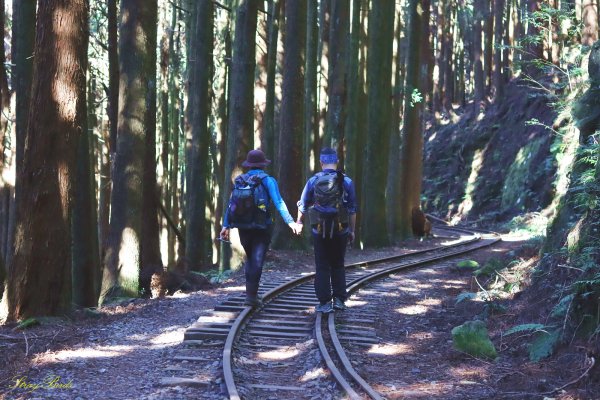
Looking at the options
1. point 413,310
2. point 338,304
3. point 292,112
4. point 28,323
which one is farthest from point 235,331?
point 292,112

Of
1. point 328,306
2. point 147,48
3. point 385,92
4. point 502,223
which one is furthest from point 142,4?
point 502,223

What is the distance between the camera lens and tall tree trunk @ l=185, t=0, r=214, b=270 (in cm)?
1886

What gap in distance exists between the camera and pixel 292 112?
1847cm

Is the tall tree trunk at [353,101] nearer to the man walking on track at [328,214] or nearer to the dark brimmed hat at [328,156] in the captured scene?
the man walking on track at [328,214]

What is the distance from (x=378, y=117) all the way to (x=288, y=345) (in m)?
15.3

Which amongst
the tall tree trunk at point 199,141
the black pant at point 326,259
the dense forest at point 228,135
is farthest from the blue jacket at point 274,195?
the tall tree trunk at point 199,141

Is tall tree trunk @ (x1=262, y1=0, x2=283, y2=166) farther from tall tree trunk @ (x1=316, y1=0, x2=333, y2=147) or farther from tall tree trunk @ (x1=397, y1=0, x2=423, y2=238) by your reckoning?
tall tree trunk @ (x1=397, y1=0, x2=423, y2=238)

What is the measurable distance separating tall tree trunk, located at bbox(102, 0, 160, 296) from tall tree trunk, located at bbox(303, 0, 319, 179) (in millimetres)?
9580

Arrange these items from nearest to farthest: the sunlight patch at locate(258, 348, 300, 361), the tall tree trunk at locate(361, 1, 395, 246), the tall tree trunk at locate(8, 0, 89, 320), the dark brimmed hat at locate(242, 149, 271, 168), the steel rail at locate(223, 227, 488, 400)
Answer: the steel rail at locate(223, 227, 488, 400)
the sunlight patch at locate(258, 348, 300, 361)
the tall tree trunk at locate(8, 0, 89, 320)
the dark brimmed hat at locate(242, 149, 271, 168)
the tall tree trunk at locate(361, 1, 395, 246)

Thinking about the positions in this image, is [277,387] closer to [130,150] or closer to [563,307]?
[563,307]

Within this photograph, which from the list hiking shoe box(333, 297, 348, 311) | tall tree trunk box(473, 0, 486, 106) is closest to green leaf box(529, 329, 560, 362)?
hiking shoe box(333, 297, 348, 311)

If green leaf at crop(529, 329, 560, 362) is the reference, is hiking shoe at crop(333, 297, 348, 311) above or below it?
above

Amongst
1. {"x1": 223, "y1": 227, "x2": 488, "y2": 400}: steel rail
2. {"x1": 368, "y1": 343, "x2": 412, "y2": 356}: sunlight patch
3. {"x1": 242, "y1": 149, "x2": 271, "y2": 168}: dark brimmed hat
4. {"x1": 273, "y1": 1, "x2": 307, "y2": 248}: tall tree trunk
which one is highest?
{"x1": 273, "y1": 1, "x2": 307, "y2": 248}: tall tree trunk

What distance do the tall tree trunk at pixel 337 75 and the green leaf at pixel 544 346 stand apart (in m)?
14.3
